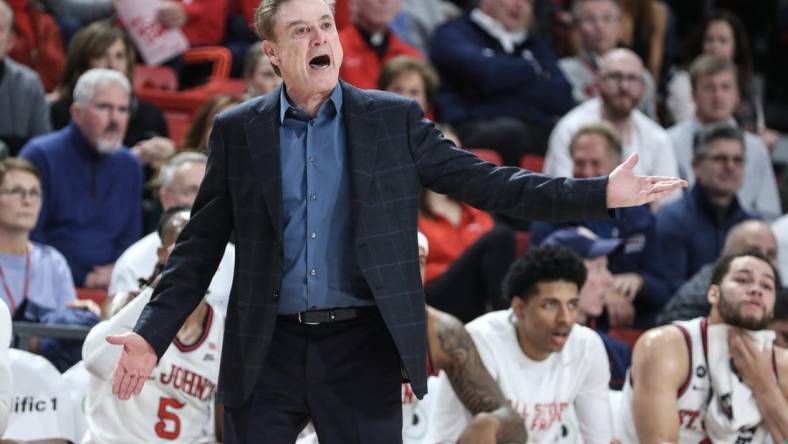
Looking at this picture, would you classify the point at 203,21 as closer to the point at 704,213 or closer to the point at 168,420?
the point at 704,213

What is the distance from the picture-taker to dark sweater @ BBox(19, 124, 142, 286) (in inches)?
261

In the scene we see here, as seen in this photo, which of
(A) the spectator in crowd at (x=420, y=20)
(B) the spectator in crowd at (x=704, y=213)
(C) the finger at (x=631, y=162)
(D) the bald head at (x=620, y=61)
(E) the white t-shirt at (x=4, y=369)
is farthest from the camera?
(A) the spectator in crowd at (x=420, y=20)

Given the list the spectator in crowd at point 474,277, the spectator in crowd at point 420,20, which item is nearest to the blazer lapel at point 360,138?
the spectator in crowd at point 474,277

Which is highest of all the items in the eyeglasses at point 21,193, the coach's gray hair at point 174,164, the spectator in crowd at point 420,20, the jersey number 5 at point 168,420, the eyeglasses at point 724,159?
the spectator in crowd at point 420,20

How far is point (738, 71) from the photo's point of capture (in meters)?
9.43

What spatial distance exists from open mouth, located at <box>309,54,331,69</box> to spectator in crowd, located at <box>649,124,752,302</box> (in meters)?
3.96

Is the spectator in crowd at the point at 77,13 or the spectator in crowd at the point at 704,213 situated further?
the spectator in crowd at the point at 77,13

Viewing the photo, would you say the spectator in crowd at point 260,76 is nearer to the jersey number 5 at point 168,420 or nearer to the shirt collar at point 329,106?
the jersey number 5 at point 168,420

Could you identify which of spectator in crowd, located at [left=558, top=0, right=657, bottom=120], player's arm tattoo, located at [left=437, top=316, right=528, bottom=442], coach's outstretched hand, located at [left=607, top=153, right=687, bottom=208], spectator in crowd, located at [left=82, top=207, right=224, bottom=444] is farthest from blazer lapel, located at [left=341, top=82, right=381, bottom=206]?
spectator in crowd, located at [left=558, top=0, right=657, bottom=120]

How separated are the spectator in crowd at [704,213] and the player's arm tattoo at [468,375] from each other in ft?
6.64

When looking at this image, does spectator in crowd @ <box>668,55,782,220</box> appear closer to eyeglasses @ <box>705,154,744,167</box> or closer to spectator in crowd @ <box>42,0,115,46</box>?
eyeglasses @ <box>705,154,744,167</box>

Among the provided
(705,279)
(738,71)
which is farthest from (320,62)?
(738,71)

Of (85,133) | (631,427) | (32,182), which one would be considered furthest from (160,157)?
(631,427)

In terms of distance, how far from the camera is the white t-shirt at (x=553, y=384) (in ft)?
17.3
